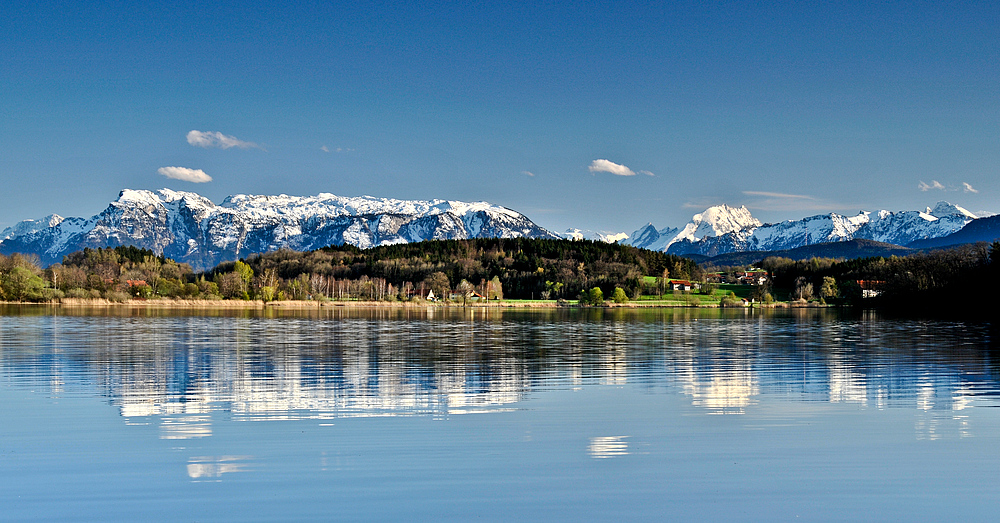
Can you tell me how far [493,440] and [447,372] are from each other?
13.7 m

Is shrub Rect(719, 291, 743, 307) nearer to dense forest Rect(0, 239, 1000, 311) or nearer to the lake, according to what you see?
dense forest Rect(0, 239, 1000, 311)

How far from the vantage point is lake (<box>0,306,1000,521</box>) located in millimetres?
11078

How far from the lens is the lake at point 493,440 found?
1108cm

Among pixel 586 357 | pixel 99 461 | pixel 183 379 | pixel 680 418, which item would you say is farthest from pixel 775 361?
pixel 99 461

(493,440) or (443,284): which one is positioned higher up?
(443,284)

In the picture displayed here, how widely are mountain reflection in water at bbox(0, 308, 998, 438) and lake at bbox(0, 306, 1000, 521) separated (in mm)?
Answer: 178

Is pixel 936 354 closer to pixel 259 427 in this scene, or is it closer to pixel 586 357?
pixel 586 357

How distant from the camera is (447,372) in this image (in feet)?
95.3

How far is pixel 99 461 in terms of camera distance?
13656 mm

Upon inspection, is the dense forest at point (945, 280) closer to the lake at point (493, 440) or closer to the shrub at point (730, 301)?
the shrub at point (730, 301)

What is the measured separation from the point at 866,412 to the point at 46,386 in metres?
26.0

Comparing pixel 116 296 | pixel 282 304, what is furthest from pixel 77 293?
pixel 282 304

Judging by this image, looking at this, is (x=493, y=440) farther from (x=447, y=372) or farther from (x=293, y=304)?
(x=293, y=304)

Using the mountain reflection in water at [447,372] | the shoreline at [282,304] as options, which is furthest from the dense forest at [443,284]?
the mountain reflection in water at [447,372]
